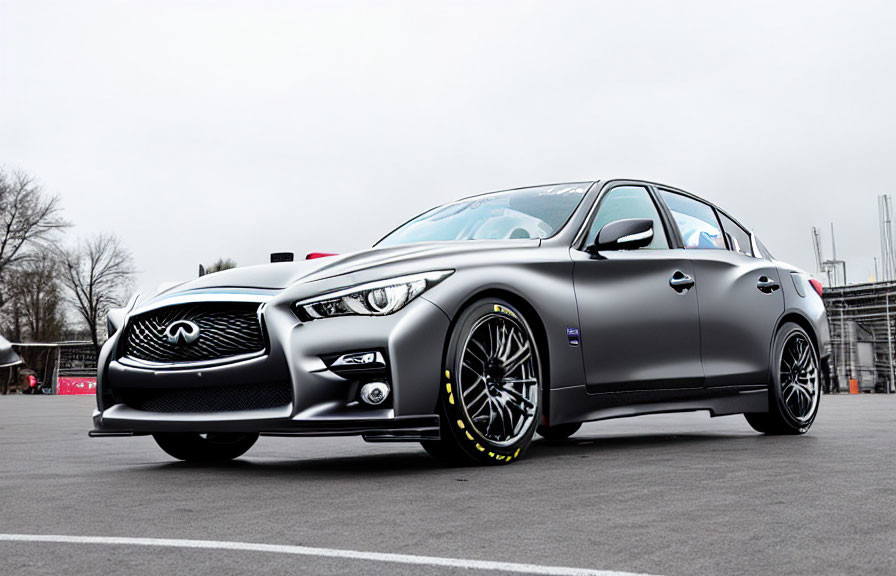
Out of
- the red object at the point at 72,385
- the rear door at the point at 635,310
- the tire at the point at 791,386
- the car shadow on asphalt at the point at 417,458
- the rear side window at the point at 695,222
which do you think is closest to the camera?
→ the car shadow on asphalt at the point at 417,458

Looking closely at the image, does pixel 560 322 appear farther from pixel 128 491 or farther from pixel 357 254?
pixel 128 491

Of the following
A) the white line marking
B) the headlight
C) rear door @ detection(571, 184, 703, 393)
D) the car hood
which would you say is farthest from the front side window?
the white line marking

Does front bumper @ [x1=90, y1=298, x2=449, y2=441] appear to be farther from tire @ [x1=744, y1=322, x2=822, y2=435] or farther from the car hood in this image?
tire @ [x1=744, y1=322, x2=822, y2=435]

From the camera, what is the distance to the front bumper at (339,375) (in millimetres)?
5102

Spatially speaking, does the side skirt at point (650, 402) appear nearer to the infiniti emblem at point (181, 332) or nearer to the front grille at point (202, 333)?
the front grille at point (202, 333)

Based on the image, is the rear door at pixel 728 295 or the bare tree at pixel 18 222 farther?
the bare tree at pixel 18 222

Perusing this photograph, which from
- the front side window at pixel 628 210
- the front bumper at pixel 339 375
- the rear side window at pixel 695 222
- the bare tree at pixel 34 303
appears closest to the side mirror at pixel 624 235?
the front side window at pixel 628 210

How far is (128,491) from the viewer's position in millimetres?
4879

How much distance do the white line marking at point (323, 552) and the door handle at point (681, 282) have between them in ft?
13.1

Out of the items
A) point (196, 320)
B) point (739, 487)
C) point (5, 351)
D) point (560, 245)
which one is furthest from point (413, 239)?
point (5, 351)

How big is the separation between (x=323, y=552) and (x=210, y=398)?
233 centimetres

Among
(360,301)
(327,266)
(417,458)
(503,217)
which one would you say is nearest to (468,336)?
(360,301)

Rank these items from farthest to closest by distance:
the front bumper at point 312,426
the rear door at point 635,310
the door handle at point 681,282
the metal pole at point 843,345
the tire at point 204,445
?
the metal pole at point 843,345
the door handle at point 681,282
the tire at point 204,445
the rear door at point 635,310
the front bumper at point 312,426

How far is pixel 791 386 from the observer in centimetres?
783
